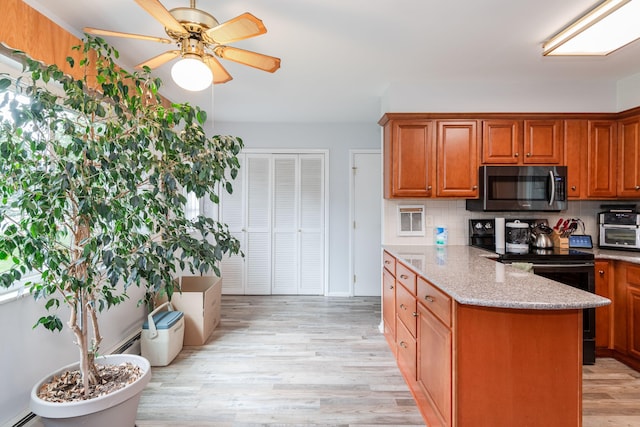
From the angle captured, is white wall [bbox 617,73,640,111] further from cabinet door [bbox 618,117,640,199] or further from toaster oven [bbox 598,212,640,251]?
toaster oven [bbox 598,212,640,251]

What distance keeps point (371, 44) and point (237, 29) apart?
1162 mm

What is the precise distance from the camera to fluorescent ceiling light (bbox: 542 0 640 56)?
1753 mm

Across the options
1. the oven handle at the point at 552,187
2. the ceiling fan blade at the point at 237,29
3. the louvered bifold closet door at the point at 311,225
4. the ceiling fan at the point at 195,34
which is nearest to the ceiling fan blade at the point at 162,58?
the ceiling fan at the point at 195,34

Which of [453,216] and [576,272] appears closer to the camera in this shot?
[576,272]

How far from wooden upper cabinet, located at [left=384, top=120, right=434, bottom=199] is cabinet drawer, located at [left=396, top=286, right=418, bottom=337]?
96cm

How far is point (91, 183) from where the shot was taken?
1.39 metres

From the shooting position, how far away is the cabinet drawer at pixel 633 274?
96.5 inches

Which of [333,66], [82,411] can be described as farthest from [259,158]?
[82,411]

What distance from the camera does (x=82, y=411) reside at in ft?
4.63

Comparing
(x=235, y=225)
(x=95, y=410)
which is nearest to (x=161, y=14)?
(x=95, y=410)

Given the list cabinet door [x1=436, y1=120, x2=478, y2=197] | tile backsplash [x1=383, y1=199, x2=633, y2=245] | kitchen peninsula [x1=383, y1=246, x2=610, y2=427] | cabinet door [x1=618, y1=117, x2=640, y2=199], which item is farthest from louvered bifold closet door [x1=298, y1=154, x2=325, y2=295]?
cabinet door [x1=618, y1=117, x2=640, y2=199]

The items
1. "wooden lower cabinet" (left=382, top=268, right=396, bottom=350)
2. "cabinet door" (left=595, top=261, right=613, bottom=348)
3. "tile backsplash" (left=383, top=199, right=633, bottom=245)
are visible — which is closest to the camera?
"cabinet door" (left=595, top=261, right=613, bottom=348)

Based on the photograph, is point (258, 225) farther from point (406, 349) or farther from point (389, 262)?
point (406, 349)

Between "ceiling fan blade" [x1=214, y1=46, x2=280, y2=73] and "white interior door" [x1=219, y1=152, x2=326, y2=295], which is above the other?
"ceiling fan blade" [x1=214, y1=46, x2=280, y2=73]
